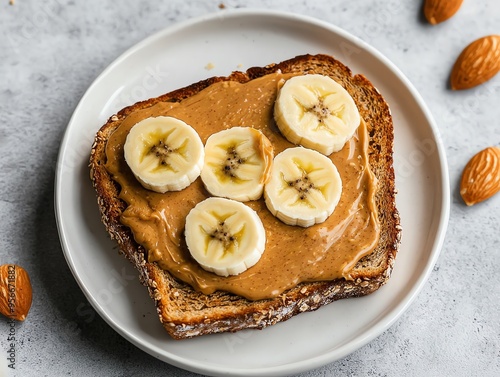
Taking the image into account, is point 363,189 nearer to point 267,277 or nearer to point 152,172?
point 267,277

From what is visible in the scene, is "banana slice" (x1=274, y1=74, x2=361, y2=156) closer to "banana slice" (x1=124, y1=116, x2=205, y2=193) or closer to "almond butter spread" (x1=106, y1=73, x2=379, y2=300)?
"almond butter spread" (x1=106, y1=73, x2=379, y2=300)

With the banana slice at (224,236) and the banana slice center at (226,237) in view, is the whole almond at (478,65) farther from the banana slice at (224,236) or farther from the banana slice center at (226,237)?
the banana slice center at (226,237)

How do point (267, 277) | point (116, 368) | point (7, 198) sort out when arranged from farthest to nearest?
point (7, 198), point (116, 368), point (267, 277)

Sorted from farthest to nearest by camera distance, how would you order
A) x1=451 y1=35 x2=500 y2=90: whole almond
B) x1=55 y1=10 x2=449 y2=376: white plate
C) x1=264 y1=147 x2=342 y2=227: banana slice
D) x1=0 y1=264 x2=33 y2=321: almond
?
x1=451 y1=35 x2=500 y2=90: whole almond, x1=0 y1=264 x2=33 y2=321: almond, x1=55 y1=10 x2=449 y2=376: white plate, x1=264 y1=147 x2=342 y2=227: banana slice

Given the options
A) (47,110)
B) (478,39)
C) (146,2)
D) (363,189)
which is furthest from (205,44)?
(478,39)

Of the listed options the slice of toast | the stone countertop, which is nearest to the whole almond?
the stone countertop

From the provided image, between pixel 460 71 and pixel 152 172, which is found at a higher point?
pixel 460 71

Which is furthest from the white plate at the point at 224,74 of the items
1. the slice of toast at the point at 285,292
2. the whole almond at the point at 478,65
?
the whole almond at the point at 478,65

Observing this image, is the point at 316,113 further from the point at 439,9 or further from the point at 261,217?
the point at 439,9
